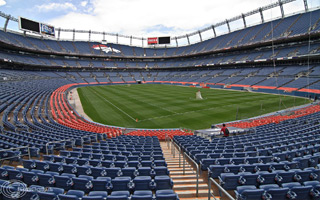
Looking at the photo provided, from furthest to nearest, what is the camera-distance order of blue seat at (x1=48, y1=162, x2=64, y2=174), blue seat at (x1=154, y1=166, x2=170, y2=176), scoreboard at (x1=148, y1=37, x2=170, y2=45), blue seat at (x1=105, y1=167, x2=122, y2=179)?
scoreboard at (x1=148, y1=37, x2=170, y2=45) < blue seat at (x1=48, y1=162, x2=64, y2=174) < blue seat at (x1=154, y1=166, x2=170, y2=176) < blue seat at (x1=105, y1=167, x2=122, y2=179)

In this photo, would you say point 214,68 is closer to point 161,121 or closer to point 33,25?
point 161,121

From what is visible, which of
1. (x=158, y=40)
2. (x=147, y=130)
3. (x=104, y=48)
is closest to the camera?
(x=147, y=130)

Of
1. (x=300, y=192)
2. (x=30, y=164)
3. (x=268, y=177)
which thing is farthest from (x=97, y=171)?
(x=300, y=192)

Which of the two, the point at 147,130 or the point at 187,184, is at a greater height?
the point at 147,130

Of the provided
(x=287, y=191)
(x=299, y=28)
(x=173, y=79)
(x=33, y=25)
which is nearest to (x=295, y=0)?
(x=299, y=28)

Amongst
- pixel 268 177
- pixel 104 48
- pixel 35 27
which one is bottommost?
pixel 268 177

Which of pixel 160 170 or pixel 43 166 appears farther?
pixel 43 166

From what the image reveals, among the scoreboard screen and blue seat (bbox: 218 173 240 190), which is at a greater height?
the scoreboard screen

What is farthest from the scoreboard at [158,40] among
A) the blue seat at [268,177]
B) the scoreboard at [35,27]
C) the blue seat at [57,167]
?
the blue seat at [268,177]

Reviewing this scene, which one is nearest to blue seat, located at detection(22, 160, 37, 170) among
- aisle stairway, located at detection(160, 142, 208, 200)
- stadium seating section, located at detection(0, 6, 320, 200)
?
stadium seating section, located at detection(0, 6, 320, 200)

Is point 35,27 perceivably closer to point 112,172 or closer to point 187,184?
point 112,172

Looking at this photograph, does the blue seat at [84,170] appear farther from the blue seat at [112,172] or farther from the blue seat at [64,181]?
the blue seat at [64,181]

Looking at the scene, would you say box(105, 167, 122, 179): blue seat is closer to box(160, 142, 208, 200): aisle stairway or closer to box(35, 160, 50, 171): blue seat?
box(160, 142, 208, 200): aisle stairway

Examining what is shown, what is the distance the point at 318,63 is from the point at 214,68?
33.9 m
